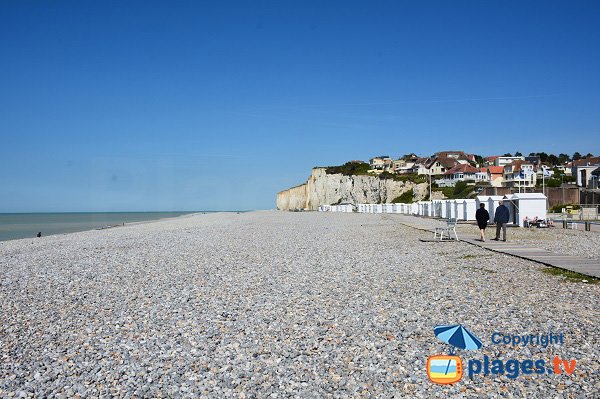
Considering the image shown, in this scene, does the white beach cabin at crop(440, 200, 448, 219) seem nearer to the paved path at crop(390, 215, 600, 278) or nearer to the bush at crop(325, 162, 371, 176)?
the paved path at crop(390, 215, 600, 278)

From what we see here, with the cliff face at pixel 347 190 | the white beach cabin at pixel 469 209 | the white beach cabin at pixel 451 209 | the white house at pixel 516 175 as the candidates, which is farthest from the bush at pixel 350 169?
the white beach cabin at pixel 469 209

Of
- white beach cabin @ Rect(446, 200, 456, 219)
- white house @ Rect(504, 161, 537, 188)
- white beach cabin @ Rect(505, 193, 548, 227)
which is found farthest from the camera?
white house @ Rect(504, 161, 537, 188)

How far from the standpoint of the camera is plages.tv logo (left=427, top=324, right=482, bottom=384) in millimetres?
5148

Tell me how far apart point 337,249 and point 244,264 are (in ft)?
15.5

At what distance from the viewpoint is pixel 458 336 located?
639 cm

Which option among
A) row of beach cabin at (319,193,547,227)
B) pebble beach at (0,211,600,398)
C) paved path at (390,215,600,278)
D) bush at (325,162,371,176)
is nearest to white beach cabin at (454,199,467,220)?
row of beach cabin at (319,193,547,227)

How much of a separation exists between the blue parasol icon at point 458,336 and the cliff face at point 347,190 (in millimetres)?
84949

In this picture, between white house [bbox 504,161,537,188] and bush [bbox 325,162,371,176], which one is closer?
white house [bbox 504,161,537,188]

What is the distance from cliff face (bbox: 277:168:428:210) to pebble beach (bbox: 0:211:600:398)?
3203 inches

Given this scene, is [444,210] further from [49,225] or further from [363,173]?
[363,173]

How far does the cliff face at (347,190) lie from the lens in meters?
101

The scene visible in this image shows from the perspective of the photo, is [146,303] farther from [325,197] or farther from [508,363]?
[325,197]

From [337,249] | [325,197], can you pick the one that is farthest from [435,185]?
[337,249]

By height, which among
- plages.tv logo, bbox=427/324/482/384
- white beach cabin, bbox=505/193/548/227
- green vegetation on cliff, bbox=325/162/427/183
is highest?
green vegetation on cliff, bbox=325/162/427/183
